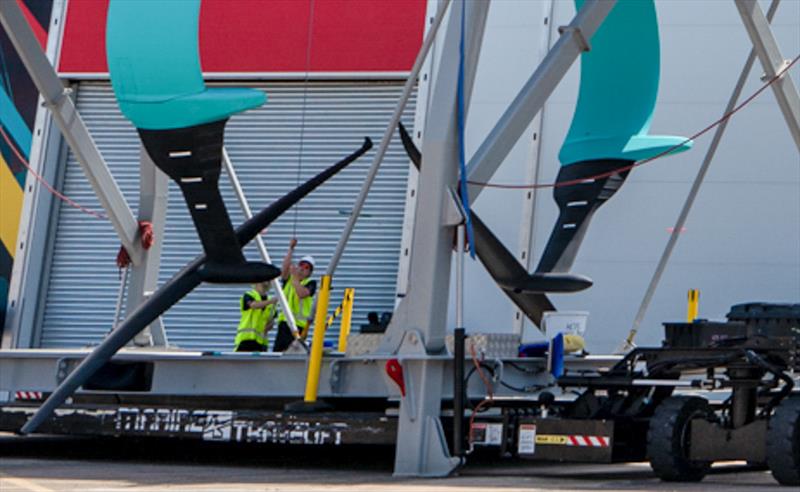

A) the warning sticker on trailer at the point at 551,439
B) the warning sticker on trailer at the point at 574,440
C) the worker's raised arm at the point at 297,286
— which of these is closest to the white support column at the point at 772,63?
the warning sticker on trailer at the point at 574,440

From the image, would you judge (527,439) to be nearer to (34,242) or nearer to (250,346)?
(250,346)

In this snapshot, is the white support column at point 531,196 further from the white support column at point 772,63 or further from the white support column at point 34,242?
the white support column at point 34,242

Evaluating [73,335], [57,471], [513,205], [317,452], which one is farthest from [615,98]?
[73,335]

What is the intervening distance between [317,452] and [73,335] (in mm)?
4596

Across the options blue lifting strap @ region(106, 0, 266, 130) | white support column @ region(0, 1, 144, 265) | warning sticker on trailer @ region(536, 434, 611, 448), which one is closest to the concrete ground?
warning sticker on trailer @ region(536, 434, 611, 448)

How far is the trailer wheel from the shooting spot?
10766 mm

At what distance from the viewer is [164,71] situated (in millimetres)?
11852

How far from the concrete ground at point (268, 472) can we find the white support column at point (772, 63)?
2.74 metres

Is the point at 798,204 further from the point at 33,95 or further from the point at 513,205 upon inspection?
the point at 33,95

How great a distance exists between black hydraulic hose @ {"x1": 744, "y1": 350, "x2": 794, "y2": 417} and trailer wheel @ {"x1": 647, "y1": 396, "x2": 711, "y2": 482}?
44 cm

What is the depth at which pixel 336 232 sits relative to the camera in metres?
17.6

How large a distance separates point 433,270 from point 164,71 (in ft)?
8.16

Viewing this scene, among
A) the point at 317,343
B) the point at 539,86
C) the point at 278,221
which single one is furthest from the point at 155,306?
the point at 278,221

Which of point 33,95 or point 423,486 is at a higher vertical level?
point 33,95
